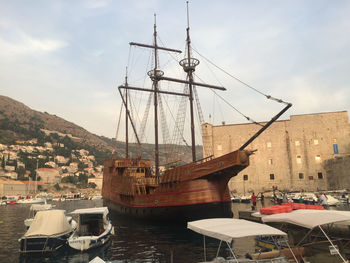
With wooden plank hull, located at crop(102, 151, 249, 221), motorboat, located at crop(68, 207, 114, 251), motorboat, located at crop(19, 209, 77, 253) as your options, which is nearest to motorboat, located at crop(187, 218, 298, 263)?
motorboat, located at crop(68, 207, 114, 251)

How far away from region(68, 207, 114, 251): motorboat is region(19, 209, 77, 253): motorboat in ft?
2.81

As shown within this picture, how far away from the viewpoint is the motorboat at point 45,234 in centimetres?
1358

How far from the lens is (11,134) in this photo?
612 feet

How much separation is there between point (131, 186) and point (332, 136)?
47718 millimetres

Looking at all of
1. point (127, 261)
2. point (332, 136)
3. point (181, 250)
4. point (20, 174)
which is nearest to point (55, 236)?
point (127, 261)

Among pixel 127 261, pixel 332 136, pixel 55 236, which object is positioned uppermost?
pixel 332 136

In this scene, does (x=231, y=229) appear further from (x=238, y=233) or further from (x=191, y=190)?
(x=191, y=190)

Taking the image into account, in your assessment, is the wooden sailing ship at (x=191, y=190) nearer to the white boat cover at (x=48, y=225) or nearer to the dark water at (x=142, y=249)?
the dark water at (x=142, y=249)

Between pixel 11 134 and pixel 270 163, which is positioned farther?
pixel 11 134

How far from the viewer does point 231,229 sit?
8195 millimetres

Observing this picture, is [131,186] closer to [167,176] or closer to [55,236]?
[167,176]

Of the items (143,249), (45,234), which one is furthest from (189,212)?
(45,234)

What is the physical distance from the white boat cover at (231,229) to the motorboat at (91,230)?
7003 millimetres

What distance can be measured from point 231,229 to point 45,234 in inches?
423
